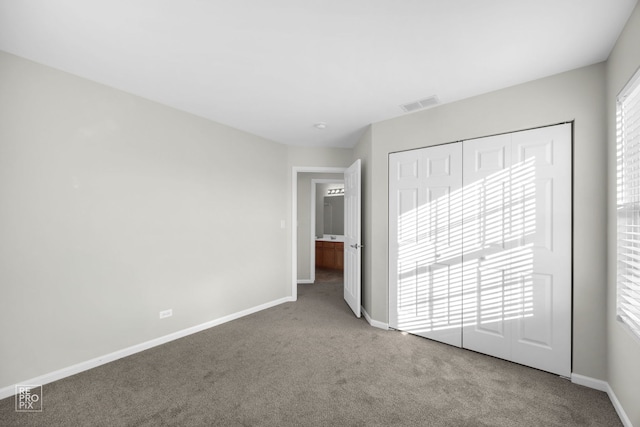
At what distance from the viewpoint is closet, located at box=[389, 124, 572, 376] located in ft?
7.82

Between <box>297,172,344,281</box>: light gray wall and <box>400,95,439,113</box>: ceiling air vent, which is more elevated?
<box>400,95,439,113</box>: ceiling air vent

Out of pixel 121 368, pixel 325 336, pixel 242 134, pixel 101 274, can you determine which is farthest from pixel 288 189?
pixel 121 368

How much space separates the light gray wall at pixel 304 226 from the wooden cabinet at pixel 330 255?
142cm

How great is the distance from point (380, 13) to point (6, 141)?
276 cm

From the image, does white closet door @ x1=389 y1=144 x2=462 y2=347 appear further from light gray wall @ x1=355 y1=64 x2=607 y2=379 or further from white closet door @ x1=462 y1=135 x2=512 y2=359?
light gray wall @ x1=355 y1=64 x2=607 y2=379

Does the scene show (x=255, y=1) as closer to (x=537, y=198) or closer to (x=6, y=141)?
(x=6, y=141)

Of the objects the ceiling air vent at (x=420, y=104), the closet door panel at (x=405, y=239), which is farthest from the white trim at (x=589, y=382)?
the ceiling air vent at (x=420, y=104)

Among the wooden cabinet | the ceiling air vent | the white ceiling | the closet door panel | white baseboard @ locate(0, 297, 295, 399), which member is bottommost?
white baseboard @ locate(0, 297, 295, 399)

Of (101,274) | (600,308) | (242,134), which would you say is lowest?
(600,308)

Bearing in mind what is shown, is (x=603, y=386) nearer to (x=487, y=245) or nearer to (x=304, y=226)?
(x=487, y=245)

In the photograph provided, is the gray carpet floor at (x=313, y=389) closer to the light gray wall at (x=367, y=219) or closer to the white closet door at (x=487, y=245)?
the white closet door at (x=487, y=245)

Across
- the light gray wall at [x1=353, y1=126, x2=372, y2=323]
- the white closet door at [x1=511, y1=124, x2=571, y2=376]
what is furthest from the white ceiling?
the light gray wall at [x1=353, y1=126, x2=372, y2=323]

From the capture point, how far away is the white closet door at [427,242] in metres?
2.95

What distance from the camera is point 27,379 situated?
2172 mm
